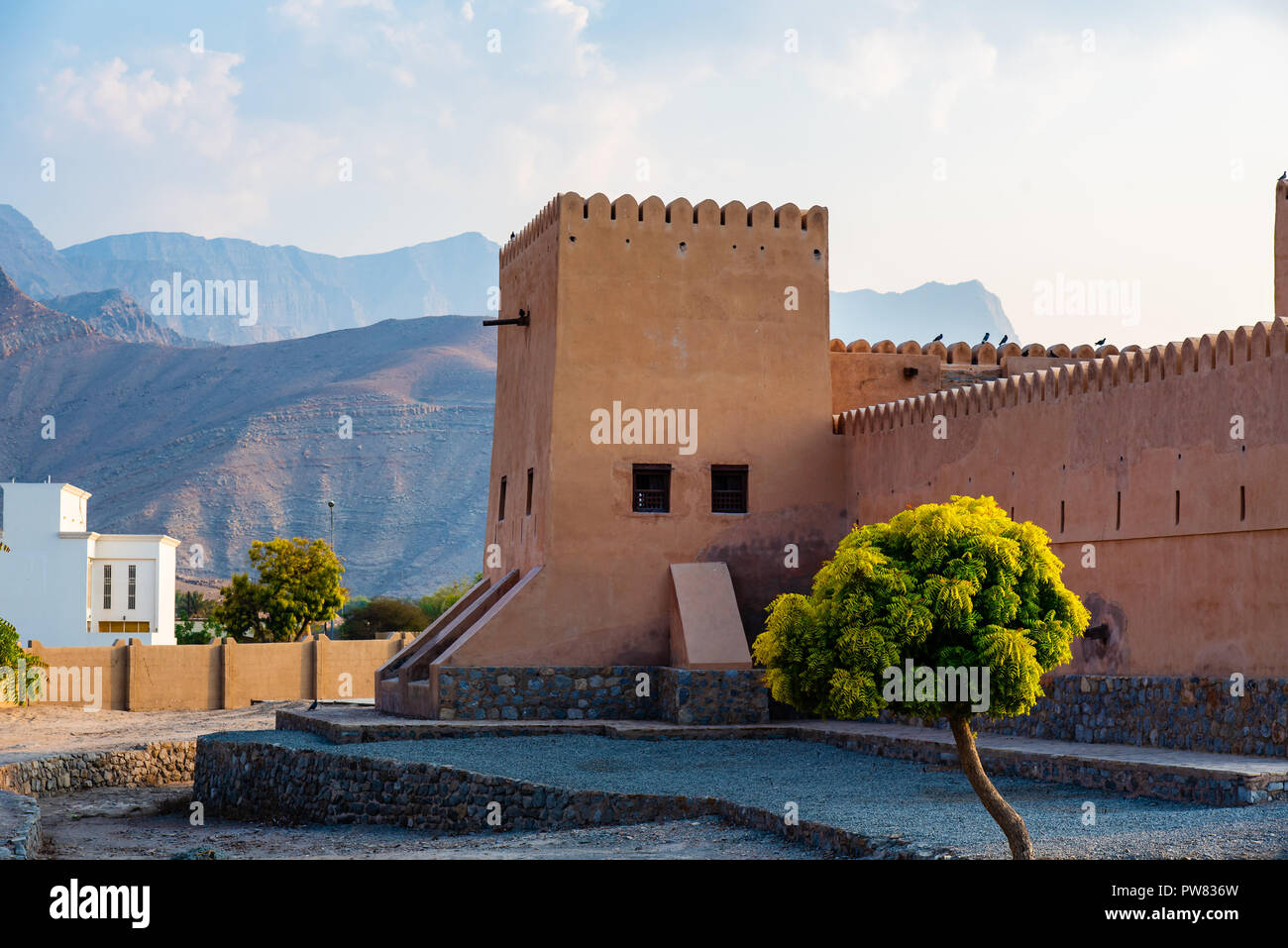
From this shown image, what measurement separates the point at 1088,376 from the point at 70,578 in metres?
38.8

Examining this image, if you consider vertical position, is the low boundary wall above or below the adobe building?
below

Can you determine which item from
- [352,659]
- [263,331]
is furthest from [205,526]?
[263,331]

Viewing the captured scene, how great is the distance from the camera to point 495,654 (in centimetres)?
1923

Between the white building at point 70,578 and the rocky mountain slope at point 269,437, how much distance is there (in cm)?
3764

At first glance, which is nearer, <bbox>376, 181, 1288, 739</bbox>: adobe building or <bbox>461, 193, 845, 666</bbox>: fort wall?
<bbox>376, 181, 1288, 739</bbox>: adobe building

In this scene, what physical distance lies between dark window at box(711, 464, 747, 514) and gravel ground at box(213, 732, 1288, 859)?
3864 mm

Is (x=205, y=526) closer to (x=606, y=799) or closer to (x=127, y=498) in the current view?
(x=127, y=498)

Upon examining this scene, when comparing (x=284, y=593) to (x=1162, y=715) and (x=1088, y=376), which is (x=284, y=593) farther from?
(x=1162, y=715)

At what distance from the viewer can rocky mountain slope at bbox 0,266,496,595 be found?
305ft

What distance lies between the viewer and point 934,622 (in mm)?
9844

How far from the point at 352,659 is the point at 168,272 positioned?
570 feet

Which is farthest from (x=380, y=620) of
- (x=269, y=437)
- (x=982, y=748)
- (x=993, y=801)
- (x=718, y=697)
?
(x=269, y=437)

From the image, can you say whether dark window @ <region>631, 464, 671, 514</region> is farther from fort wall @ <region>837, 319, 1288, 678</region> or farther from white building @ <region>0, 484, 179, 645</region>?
white building @ <region>0, 484, 179, 645</region>

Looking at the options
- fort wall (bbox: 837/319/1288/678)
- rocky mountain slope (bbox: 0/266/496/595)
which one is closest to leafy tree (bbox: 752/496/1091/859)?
fort wall (bbox: 837/319/1288/678)
